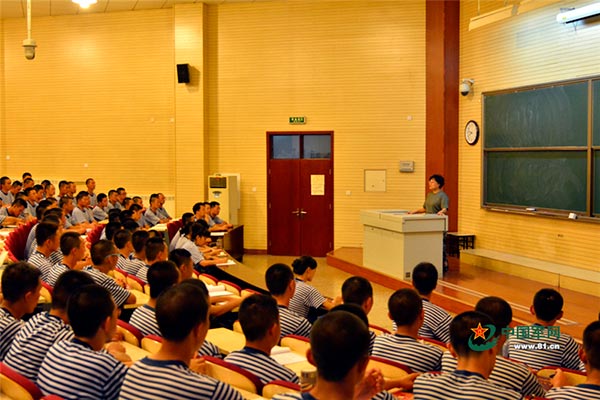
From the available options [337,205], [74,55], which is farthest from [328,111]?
[74,55]

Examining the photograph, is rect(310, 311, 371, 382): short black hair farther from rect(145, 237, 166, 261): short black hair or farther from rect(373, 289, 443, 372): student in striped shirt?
rect(145, 237, 166, 261): short black hair

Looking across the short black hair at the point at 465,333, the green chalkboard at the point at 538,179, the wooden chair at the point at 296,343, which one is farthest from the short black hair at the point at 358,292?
the green chalkboard at the point at 538,179

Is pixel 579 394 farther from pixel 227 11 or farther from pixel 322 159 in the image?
pixel 227 11

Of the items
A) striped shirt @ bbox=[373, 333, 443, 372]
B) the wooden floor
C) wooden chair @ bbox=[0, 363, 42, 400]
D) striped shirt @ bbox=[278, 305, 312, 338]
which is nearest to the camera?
wooden chair @ bbox=[0, 363, 42, 400]

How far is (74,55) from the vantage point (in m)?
Answer: 14.1

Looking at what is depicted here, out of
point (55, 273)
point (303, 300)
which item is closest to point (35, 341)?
point (55, 273)

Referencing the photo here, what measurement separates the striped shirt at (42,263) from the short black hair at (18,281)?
75.8 inches

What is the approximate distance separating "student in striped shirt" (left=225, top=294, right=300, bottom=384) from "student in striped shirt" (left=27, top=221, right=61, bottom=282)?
322 centimetres

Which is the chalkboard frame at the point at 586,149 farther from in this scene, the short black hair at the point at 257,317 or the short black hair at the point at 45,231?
the short black hair at the point at 257,317

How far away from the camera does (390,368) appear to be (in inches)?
134

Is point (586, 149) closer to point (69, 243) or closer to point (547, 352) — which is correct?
point (547, 352)

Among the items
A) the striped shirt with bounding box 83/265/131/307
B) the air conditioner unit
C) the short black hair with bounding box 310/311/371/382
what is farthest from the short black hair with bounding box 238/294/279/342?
the air conditioner unit

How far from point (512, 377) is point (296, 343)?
1.22m

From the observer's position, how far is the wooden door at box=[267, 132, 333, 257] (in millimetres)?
13234
